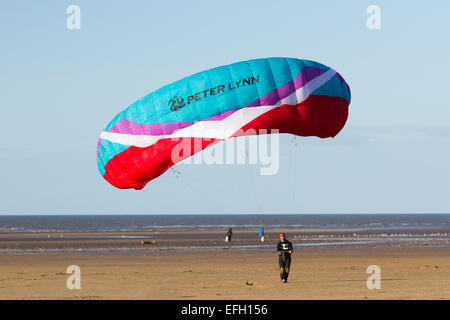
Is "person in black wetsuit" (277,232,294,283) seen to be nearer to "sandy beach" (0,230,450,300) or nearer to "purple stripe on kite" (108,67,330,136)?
"sandy beach" (0,230,450,300)

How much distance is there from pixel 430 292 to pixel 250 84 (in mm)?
7435

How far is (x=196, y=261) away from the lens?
34844 mm

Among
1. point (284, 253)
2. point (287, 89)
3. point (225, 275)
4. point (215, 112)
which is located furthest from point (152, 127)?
point (225, 275)

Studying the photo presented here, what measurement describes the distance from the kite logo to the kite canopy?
1.0 inches

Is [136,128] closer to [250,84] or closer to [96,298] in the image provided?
[250,84]

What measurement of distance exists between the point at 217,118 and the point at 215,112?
0.58 ft

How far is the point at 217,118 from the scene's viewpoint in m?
21.3

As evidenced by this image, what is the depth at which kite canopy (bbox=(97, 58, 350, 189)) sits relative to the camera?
21.2 meters

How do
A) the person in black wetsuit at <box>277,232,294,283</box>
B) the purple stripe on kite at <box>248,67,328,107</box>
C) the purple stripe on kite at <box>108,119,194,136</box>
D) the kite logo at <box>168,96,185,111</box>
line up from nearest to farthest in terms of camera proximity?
the kite logo at <box>168,96,185,111</box>
the purple stripe on kite at <box>108,119,194,136</box>
the purple stripe on kite at <box>248,67,328,107</box>
the person in black wetsuit at <box>277,232,294,283</box>

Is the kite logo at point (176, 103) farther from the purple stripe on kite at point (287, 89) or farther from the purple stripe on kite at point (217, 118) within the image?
the purple stripe on kite at point (287, 89)

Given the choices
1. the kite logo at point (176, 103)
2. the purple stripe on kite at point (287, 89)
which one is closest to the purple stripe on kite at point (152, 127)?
the kite logo at point (176, 103)

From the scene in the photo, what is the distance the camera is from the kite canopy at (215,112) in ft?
69.5

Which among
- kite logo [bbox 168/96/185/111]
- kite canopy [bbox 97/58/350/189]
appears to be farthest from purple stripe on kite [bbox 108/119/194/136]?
kite logo [bbox 168/96/185/111]
